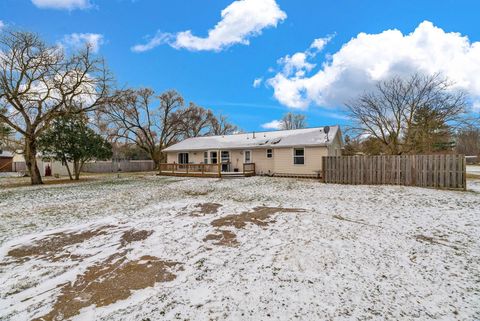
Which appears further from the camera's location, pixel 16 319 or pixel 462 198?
pixel 462 198

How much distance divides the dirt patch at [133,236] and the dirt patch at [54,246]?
0.62 m

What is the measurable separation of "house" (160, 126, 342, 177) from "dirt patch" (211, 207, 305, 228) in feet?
32.7

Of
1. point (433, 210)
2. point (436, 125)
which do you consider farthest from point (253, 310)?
point (436, 125)

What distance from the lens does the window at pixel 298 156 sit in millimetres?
17031

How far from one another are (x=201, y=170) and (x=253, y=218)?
13.7 metres

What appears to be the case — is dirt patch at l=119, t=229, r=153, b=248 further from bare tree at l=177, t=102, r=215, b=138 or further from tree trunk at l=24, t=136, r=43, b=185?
bare tree at l=177, t=102, r=215, b=138

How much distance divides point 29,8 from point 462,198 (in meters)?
22.2

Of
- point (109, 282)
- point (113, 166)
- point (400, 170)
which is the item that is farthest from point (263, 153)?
point (113, 166)

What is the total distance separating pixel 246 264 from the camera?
3.87 m

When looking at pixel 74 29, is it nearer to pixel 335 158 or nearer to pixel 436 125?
pixel 335 158

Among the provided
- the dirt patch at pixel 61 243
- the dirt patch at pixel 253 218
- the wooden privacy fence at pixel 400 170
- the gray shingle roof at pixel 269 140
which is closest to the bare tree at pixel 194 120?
the gray shingle roof at pixel 269 140

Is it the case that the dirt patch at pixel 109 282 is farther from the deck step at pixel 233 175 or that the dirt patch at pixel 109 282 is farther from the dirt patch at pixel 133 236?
the deck step at pixel 233 175

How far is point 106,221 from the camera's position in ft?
21.9

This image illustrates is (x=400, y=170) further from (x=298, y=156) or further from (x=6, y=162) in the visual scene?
(x=6, y=162)
